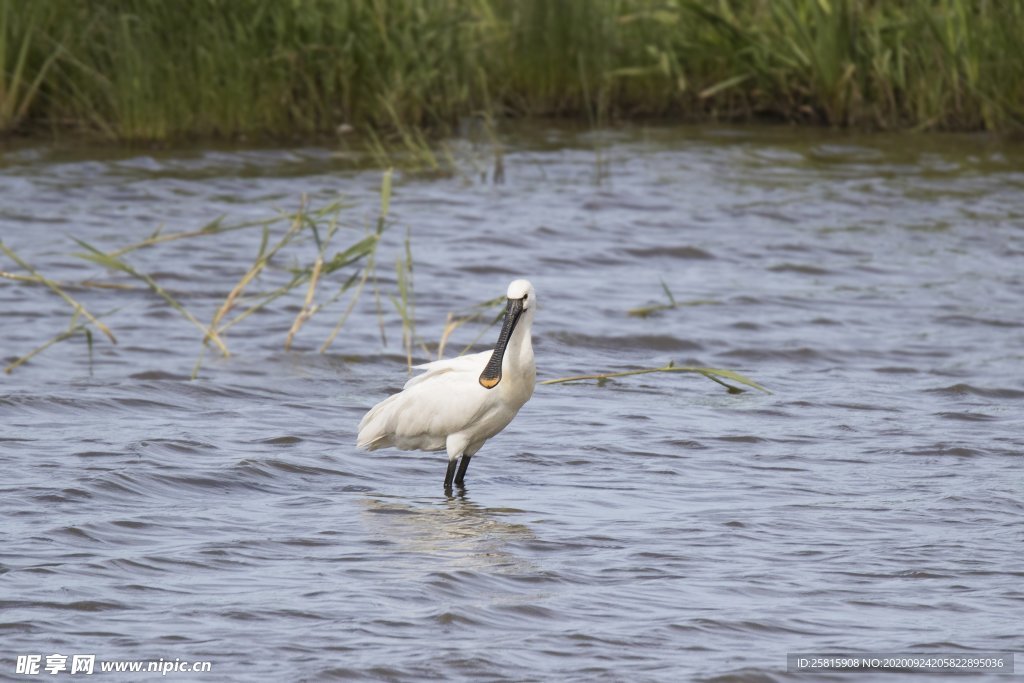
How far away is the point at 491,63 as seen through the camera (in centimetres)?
1498

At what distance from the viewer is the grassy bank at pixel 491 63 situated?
1277 cm

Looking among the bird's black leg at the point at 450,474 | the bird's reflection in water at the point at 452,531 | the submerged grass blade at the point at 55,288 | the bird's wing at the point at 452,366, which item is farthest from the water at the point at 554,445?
the bird's wing at the point at 452,366

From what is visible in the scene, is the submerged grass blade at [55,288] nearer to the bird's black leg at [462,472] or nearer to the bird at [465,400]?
the bird at [465,400]

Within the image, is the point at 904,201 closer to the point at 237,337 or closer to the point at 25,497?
the point at 237,337

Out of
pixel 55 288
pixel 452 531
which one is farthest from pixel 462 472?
pixel 55 288

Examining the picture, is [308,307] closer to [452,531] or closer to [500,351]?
[500,351]

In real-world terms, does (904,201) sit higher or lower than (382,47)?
lower

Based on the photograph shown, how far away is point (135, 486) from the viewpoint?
19.3ft

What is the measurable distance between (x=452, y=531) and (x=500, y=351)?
0.79 metres

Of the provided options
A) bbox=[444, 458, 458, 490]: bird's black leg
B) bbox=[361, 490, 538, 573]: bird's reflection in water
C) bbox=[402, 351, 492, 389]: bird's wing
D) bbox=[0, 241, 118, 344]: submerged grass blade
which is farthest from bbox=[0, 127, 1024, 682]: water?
bbox=[402, 351, 492, 389]: bird's wing

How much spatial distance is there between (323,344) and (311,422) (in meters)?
1.58

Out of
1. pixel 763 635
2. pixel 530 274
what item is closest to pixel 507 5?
pixel 530 274

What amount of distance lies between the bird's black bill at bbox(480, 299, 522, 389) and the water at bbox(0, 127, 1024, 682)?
1.43ft

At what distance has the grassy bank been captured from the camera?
41.9ft
